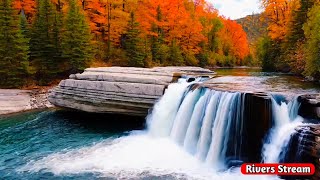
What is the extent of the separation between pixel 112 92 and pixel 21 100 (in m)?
8.12

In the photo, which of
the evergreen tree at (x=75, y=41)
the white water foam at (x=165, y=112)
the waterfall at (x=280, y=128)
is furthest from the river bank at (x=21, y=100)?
the waterfall at (x=280, y=128)

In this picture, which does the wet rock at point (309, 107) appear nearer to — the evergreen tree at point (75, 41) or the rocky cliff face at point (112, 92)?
the rocky cliff face at point (112, 92)

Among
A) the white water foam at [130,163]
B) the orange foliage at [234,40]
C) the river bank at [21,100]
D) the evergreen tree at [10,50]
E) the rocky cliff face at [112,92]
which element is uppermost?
the orange foliage at [234,40]

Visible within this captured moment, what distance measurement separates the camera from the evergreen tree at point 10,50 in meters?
21.9

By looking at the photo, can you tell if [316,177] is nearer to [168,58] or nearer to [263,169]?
[263,169]

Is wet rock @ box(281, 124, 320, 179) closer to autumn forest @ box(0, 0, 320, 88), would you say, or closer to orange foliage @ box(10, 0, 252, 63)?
autumn forest @ box(0, 0, 320, 88)

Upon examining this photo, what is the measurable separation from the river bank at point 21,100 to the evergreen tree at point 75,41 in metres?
3.66

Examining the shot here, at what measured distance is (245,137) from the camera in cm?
1048

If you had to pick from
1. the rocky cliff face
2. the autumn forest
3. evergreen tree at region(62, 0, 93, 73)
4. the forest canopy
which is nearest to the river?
the rocky cliff face

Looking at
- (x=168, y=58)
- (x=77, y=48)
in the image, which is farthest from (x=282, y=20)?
(x=77, y=48)

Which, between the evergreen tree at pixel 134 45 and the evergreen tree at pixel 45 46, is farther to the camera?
the evergreen tree at pixel 134 45

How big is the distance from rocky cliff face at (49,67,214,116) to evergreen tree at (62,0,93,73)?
6.58 metres

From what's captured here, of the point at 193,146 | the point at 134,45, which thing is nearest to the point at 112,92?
the point at 193,146

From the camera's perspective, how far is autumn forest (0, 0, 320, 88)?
22016 mm
